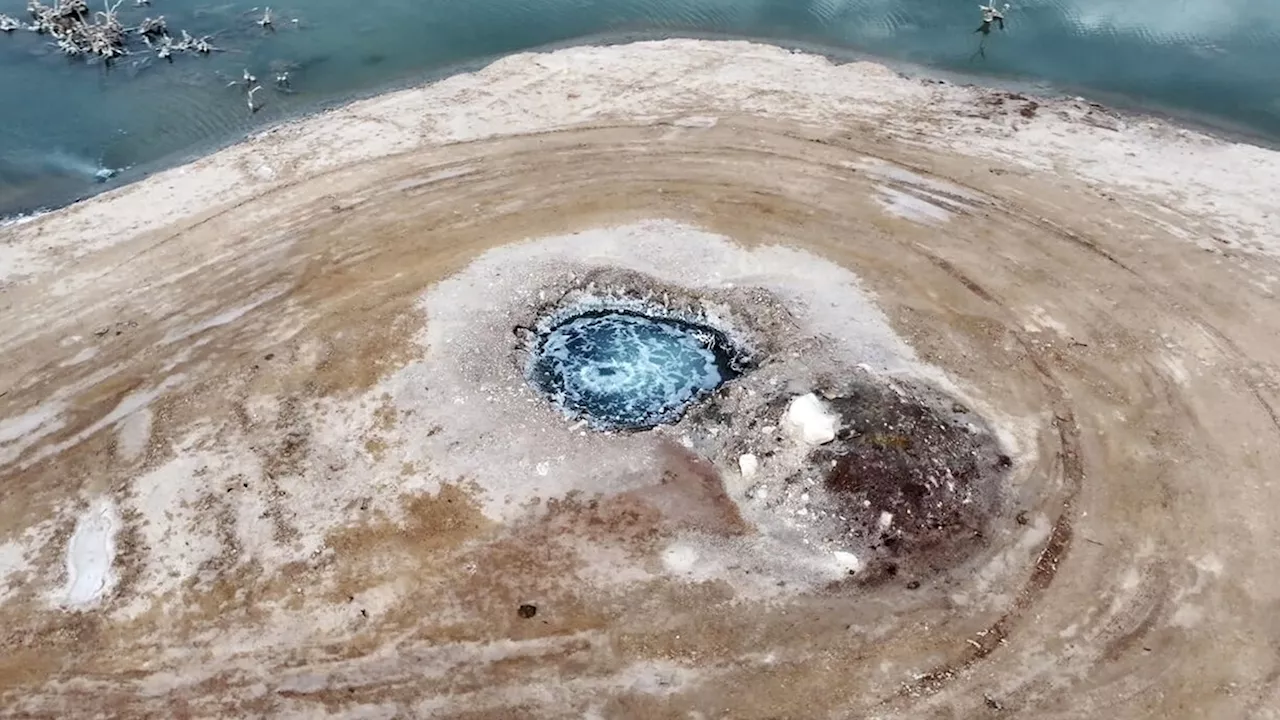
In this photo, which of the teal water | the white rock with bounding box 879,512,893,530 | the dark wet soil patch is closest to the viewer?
the dark wet soil patch

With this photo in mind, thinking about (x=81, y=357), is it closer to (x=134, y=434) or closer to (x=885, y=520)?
(x=134, y=434)

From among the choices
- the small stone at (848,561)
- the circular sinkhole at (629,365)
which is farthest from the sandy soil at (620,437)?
the circular sinkhole at (629,365)

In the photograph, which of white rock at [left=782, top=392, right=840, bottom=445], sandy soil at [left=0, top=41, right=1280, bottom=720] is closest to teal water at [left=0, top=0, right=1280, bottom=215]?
sandy soil at [left=0, top=41, right=1280, bottom=720]

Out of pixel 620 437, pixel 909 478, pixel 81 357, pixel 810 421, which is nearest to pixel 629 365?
pixel 620 437

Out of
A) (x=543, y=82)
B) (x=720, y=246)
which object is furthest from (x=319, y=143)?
(x=720, y=246)

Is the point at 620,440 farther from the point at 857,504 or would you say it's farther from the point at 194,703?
the point at 194,703

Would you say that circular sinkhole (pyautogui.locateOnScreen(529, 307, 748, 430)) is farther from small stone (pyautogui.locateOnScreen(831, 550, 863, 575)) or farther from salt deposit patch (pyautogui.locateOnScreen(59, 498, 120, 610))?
salt deposit patch (pyautogui.locateOnScreen(59, 498, 120, 610))

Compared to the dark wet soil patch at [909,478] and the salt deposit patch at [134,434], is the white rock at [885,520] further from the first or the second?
the salt deposit patch at [134,434]
